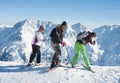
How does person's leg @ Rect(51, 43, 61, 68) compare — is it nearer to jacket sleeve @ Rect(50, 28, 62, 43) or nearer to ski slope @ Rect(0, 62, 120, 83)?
jacket sleeve @ Rect(50, 28, 62, 43)

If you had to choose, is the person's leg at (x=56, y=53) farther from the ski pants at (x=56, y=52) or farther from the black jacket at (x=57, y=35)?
the black jacket at (x=57, y=35)

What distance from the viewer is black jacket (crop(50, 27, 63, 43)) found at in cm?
1991

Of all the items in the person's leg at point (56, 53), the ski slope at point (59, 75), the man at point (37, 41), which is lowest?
the ski slope at point (59, 75)

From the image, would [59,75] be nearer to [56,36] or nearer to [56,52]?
[56,52]

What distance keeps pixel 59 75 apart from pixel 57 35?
2.63m

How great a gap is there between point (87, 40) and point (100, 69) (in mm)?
2506

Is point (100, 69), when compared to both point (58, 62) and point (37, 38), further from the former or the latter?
point (37, 38)

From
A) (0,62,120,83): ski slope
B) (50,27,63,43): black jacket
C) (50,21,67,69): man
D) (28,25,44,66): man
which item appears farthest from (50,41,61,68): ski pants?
(28,25,44,66): man

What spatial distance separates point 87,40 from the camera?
20.7 metres

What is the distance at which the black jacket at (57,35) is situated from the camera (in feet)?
65.3

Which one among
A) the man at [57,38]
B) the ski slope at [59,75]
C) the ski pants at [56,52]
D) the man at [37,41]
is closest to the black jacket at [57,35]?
the man at [57,38]

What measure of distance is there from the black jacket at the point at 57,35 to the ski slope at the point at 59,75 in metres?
2.08

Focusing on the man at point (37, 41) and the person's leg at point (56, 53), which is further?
the man at point (37, 41)

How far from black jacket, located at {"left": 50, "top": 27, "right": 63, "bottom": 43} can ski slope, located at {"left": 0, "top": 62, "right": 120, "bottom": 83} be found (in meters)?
2.08
